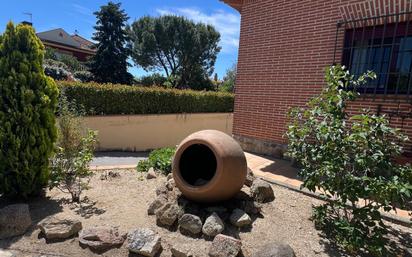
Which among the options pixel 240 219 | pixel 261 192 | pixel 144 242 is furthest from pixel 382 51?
pixel 144 242

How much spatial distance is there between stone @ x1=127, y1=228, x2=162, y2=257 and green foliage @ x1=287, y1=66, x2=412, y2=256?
1752 millimetres

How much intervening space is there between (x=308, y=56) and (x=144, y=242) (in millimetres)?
4824

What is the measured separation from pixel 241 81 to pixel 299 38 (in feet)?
5.52

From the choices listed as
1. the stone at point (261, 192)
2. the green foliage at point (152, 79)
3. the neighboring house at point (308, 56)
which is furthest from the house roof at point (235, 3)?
the green foliage at point (152, 79)

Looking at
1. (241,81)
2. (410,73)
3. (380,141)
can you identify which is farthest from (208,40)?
(380,141)

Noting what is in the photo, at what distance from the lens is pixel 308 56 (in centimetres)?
604

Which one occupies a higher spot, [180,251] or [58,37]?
[58,37]

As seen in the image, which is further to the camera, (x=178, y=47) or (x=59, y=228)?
(x=178, y=47)

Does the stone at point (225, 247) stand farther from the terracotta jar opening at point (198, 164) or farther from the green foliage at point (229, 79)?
the green foliage at point (229, 79)

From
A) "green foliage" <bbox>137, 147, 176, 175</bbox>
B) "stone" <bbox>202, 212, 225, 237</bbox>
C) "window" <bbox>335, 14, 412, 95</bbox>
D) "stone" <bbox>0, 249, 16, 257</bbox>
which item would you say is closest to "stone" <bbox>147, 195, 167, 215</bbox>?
"stone" <bbox>202, 212, 225, 237</bbox>

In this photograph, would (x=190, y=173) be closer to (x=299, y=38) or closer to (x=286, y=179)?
(x=286, y=179)

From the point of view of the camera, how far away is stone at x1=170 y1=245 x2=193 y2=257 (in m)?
2.91

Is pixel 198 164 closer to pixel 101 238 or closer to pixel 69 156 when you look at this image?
pixel 101 238

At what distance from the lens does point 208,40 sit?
25.9 metres
